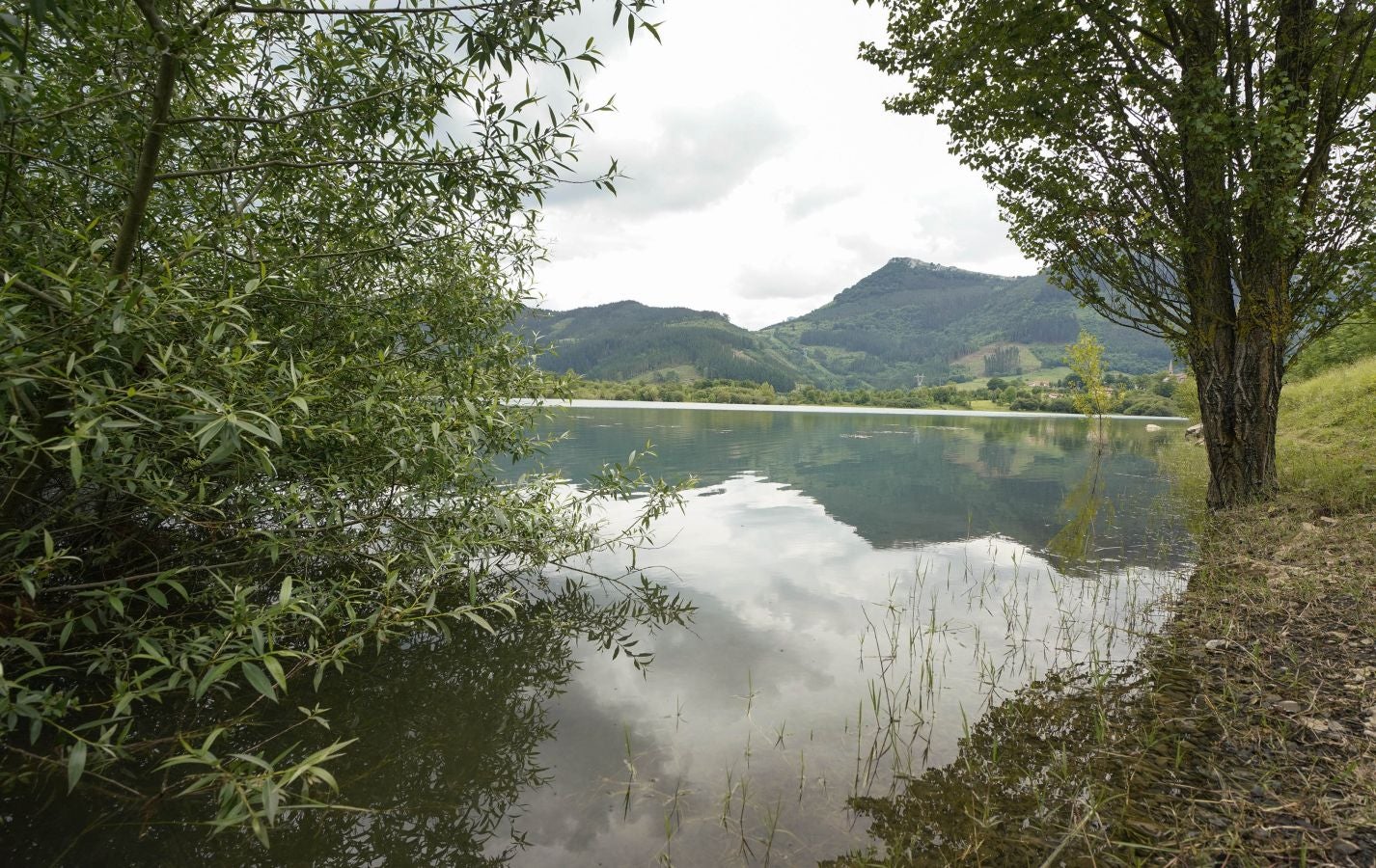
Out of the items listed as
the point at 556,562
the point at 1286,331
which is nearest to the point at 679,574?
the point at 556,562

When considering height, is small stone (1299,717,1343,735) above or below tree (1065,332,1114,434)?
below

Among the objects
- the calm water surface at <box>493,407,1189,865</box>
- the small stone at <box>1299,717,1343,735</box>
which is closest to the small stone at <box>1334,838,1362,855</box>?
the small stone at <box>1299,717,1343,735</box>

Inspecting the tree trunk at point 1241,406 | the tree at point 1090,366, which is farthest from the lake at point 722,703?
the tree at point 1090,366

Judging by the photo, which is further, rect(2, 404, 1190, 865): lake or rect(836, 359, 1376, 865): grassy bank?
rect(2, 404, 1190, 865): lake

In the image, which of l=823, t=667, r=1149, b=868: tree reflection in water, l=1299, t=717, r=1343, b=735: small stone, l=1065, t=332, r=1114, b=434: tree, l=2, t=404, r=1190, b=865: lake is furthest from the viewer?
l=1065, t=332, r=1114, b=434: tree

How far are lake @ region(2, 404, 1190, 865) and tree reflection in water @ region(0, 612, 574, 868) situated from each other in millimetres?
22

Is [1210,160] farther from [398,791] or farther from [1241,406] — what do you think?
[398,791]

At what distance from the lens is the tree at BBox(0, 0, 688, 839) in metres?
3.54

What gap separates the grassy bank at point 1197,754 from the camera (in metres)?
4.22

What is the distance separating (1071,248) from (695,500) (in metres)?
13.7

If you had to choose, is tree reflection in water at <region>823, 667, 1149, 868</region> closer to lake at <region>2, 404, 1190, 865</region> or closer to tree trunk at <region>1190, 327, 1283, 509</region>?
lake at <region>2, 404, 1190, 865</region>

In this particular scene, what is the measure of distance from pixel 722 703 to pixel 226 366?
634 centimetres

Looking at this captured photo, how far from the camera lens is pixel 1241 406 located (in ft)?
42.0

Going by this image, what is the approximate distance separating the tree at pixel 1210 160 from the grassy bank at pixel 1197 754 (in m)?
5.36
